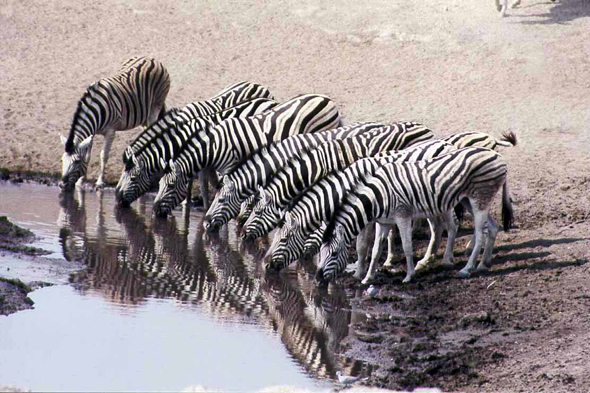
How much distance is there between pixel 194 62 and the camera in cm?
1888

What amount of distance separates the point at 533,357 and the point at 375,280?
3016mm

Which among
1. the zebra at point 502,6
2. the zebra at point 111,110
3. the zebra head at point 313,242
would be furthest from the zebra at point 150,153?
the zebra at point 502,6

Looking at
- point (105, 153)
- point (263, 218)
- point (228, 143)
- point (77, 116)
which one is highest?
point (77, 116)

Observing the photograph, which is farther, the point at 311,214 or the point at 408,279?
the point at 311,214

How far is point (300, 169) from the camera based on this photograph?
11.8 m

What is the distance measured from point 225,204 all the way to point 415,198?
2.76 m

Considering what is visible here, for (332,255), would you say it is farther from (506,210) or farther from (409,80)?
(409,80)

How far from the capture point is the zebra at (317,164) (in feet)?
38.3

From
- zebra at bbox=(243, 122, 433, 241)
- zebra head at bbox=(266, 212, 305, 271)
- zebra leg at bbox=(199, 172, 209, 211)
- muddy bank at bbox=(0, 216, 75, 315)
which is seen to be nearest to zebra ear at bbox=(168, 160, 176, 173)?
zebra leg at bbox=(199, 172, 209, 211)

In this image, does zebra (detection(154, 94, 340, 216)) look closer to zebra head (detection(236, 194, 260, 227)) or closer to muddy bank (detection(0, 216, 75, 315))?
zebra head (detection(236, 194, 260, 227))

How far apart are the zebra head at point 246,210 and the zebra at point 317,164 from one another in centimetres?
64

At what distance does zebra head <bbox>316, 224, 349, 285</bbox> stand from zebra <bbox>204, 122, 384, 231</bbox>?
217 centimetres

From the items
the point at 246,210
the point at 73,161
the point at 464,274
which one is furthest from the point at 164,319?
the point at 73,161

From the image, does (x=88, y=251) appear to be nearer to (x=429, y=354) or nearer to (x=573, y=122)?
(x=429, y=354)
